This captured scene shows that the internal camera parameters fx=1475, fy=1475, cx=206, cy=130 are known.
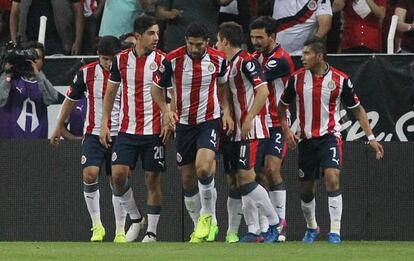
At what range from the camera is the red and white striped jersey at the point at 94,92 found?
17375mm

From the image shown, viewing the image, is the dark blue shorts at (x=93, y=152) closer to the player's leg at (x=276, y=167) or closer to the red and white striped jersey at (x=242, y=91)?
the red and white striped jersey at (x=242, y=91)

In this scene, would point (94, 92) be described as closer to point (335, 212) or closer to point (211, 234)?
point (211, 234)

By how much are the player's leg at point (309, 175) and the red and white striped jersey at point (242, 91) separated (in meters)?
0.50

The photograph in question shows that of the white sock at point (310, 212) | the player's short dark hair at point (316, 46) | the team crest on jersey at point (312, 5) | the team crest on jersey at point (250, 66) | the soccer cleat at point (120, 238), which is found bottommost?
the soccer cleat at point (120, 238)

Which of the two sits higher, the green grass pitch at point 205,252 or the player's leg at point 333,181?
the player's leg at point 333,181

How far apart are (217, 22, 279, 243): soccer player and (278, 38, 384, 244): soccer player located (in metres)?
0.46

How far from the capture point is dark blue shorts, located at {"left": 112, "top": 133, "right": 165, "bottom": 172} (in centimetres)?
1666

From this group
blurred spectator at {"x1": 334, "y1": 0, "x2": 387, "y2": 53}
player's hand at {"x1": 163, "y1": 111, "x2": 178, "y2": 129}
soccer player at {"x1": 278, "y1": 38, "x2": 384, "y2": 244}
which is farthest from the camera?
blurred spectator at {"x1": 334, "y1": 0, "x2": 387, "y2": 53}

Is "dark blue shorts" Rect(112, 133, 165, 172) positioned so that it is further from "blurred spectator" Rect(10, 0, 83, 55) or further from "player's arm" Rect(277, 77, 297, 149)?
"blurred spectator" Rect(10, 0, 83, 55)

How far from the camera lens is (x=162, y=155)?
16.7 meters

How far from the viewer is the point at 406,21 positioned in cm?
1938

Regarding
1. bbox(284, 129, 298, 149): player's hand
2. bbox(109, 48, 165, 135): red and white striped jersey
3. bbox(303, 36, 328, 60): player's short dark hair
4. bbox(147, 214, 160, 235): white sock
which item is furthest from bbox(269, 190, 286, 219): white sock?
bbox(303, 36, 328, 60): player's short dark hair

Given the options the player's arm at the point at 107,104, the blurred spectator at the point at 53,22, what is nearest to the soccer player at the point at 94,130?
the player's arm at the point at 107,104

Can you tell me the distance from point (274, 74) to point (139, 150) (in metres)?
1.80
